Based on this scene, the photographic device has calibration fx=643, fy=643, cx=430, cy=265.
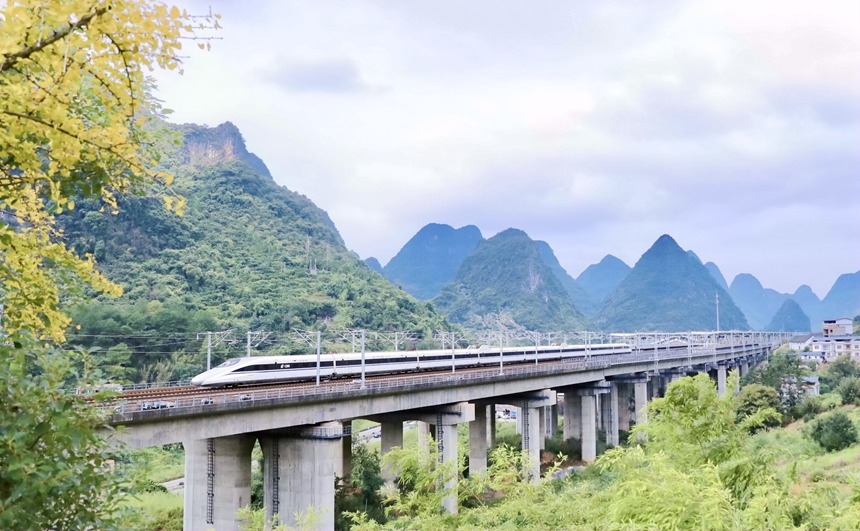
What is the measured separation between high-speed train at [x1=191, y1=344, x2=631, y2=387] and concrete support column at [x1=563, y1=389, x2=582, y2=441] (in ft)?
23.9

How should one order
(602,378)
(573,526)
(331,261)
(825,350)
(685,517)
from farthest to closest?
1. (825,350)
2. (331,261)
3. (602,378)
4. (573,526)
5. (685,517)

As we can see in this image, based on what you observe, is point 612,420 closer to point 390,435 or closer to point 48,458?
point 390,435

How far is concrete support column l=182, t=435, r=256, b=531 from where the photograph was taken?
2614 centimetres

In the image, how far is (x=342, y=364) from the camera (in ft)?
104

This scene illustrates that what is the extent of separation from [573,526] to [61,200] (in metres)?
9.30

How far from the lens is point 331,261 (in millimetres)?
96625

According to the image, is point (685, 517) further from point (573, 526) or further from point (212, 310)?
point (212, 310)

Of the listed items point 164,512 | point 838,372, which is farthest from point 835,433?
point 838,372

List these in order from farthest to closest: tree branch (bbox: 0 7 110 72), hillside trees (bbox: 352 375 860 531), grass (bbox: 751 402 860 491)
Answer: grass (bbox: 751 402 860 491) → hillside trees (bbox: 352 375 860 531) → tree branch (bbox: 0 7 110 72)

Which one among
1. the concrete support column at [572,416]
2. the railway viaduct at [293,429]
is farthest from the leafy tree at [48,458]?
the concrete support column at [572,416]

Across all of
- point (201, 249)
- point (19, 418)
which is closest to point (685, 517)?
point (19, 418)

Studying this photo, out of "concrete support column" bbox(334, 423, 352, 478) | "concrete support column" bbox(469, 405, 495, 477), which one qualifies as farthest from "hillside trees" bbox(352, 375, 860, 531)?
"concrete support column" bbox(469, 405, 495, 477)

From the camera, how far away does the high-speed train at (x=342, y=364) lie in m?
26.6

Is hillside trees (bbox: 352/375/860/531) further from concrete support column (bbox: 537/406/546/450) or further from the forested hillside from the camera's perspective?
concrete support column (bbox: 537/406/546/450)
